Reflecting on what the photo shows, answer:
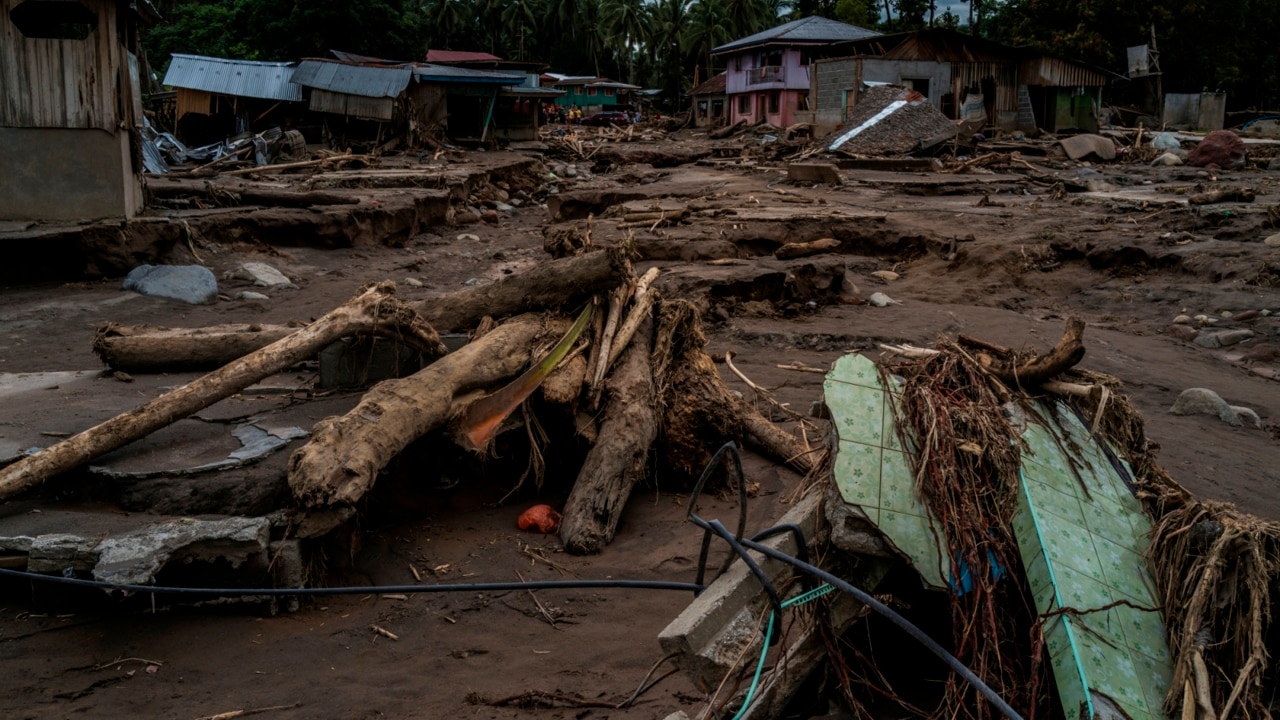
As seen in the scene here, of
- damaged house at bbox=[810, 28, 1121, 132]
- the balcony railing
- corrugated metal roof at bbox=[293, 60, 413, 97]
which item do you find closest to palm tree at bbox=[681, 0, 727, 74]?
the balcony railing

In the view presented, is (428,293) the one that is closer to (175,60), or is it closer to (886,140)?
(886,140)

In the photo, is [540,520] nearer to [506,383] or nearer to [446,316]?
[506,383]

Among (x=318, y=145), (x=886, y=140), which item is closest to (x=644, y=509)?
(x=886, y=140)

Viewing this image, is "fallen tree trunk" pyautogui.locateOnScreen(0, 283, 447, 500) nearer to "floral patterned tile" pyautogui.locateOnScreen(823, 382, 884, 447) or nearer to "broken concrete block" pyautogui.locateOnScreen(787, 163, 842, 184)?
"floral patterned tile" pyautogui.locateOnScreen(823, 382, 884, 447)

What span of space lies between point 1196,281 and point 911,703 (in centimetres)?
1001

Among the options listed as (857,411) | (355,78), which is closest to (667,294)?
(857,411)

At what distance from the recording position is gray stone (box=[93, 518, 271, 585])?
4094 mm

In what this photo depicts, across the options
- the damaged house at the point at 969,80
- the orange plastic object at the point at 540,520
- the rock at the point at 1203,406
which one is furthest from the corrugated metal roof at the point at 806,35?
the orange plastic object at the point at 540,520

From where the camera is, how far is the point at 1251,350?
30.5 feet

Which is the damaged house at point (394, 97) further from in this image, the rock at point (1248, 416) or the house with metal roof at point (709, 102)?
the rock at point (1248, 416)

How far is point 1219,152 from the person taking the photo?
2191cm

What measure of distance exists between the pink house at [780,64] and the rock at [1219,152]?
60.0 feet

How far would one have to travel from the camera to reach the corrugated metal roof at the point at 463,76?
27.7 metres

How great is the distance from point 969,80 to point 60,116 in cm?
2769
